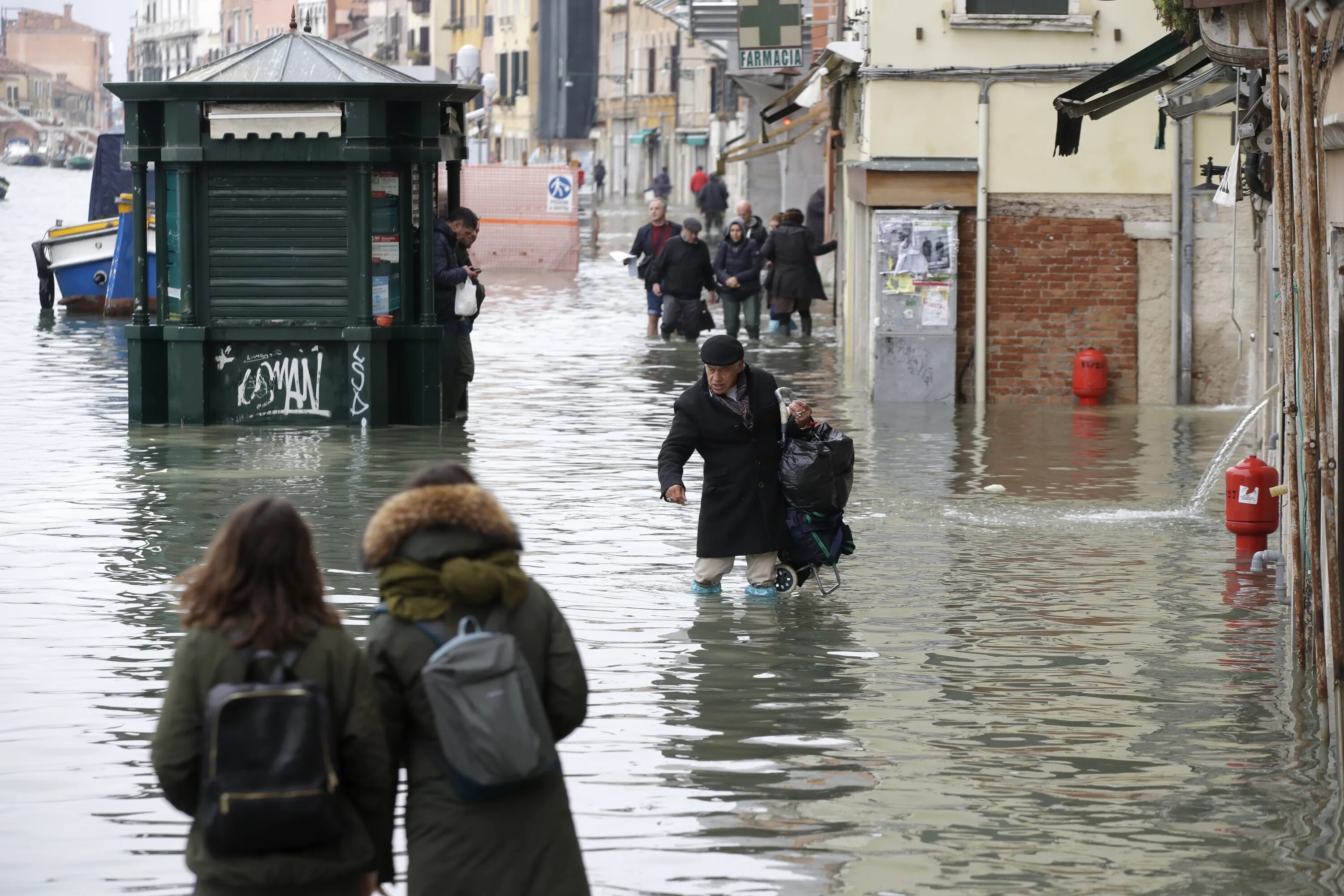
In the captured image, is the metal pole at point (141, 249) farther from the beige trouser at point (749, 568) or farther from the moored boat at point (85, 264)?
the moored boat at point (85, 264)

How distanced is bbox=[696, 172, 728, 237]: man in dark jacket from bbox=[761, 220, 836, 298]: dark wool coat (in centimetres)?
2818

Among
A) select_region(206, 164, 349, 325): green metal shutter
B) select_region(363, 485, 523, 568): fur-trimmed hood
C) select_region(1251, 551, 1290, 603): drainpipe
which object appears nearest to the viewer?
select_region(363, 485, 523, 568): fur-trimmed hood

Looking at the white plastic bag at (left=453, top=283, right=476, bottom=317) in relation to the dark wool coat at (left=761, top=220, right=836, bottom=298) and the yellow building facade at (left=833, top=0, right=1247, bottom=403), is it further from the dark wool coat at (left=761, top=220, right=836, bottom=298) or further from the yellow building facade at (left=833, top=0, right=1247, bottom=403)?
the dark wool coat at (left=761, top=220, right=836, bottom=298)

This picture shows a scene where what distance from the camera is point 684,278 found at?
24.9 metres

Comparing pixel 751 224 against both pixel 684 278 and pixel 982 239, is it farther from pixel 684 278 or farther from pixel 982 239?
pixel 982 239

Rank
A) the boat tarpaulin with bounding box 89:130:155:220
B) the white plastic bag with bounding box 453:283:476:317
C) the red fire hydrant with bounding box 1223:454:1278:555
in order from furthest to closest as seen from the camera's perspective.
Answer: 1. the boat tarpaulin with bounding box 89:130:155:220
2. the white plastic bag with bounding box 453:283:476:317
3. the red fire hydrant with bounding box 1223:454:1278:555

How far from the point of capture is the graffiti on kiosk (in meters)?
16.5

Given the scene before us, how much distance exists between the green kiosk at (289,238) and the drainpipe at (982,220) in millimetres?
4623

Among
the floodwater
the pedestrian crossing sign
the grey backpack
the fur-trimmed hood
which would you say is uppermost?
the pedestrian crossing sign

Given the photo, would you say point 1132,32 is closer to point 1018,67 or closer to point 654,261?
point 1018,67

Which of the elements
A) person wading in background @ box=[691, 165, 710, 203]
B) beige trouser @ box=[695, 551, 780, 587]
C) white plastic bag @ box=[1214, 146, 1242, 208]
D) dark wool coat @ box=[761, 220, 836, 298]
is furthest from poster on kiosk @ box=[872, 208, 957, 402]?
person wading in background @ box=[691, 165, 710, 203]

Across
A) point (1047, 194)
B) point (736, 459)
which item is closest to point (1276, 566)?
point (736, 459)

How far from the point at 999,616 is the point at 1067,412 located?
9028 mm

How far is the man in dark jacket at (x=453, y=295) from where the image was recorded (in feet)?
54.7
